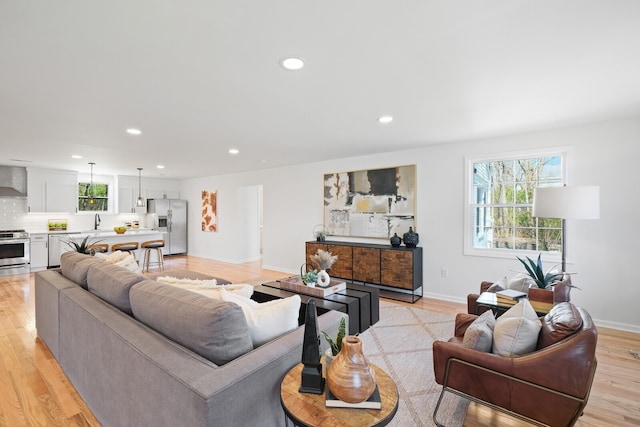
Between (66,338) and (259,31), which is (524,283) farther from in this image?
(66,338)

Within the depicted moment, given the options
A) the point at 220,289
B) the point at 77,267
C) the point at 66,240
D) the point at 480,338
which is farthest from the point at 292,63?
the point at 66,240

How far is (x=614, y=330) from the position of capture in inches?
132

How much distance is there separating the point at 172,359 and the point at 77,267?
2037mm

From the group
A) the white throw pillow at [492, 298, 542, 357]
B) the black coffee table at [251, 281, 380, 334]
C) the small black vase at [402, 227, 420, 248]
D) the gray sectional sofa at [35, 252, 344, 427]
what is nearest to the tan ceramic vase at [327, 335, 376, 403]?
the gray sectional sofa at [35, 252, 344, 427]

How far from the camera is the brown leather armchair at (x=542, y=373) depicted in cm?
144

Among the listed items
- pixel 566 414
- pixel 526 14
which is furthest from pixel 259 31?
pixel 566 414

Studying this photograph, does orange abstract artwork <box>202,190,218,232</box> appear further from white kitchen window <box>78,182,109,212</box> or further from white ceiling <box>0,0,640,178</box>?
white ceiling <box>0,0,640,178</box>

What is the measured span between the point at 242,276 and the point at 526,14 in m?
5.80

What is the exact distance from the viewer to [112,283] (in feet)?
6.50

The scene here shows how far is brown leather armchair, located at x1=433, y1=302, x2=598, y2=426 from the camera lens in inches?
56.6

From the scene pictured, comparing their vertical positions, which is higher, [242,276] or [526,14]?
[526,14]

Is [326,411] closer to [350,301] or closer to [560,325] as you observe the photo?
[560,325]

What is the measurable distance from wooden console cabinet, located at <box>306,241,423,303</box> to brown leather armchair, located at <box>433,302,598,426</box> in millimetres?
2645

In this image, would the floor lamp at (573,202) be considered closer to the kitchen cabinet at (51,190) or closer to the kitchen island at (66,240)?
the kitchen island at (66,240)
